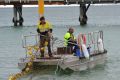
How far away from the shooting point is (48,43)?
29.4 m

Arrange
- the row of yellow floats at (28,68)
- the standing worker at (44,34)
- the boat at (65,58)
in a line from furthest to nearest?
1. the standing worker at (44,34)
2. the boat at (65,58)
3. the row of yellow floats at (28,68)

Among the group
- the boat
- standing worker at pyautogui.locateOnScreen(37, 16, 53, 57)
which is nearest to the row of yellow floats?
the boat

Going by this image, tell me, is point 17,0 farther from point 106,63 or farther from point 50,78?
point 50,78

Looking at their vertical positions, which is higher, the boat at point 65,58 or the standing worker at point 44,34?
the standing worker at point 44,34

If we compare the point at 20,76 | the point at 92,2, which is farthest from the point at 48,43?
the point at 92,2

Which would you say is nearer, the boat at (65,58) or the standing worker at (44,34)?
the boat at (65,58)

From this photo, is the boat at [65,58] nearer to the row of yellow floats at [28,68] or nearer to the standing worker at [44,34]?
the row of yellow floats at [28,68]

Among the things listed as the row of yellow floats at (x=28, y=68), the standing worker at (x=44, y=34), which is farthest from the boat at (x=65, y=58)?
the standing worker at (x=44, y=34)

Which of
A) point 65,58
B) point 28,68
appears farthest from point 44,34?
point 28,68

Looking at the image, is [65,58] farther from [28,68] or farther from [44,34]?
[28,68]

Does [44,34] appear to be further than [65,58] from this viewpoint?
Yes

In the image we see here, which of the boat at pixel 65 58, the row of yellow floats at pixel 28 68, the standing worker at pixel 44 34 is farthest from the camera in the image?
the standing worker at pixel 44 34

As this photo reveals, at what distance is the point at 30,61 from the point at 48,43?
1.52m

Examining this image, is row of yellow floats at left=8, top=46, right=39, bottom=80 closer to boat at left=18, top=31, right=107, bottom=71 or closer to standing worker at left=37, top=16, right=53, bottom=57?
boat at left=18, top=31, right=107, bottom=71
